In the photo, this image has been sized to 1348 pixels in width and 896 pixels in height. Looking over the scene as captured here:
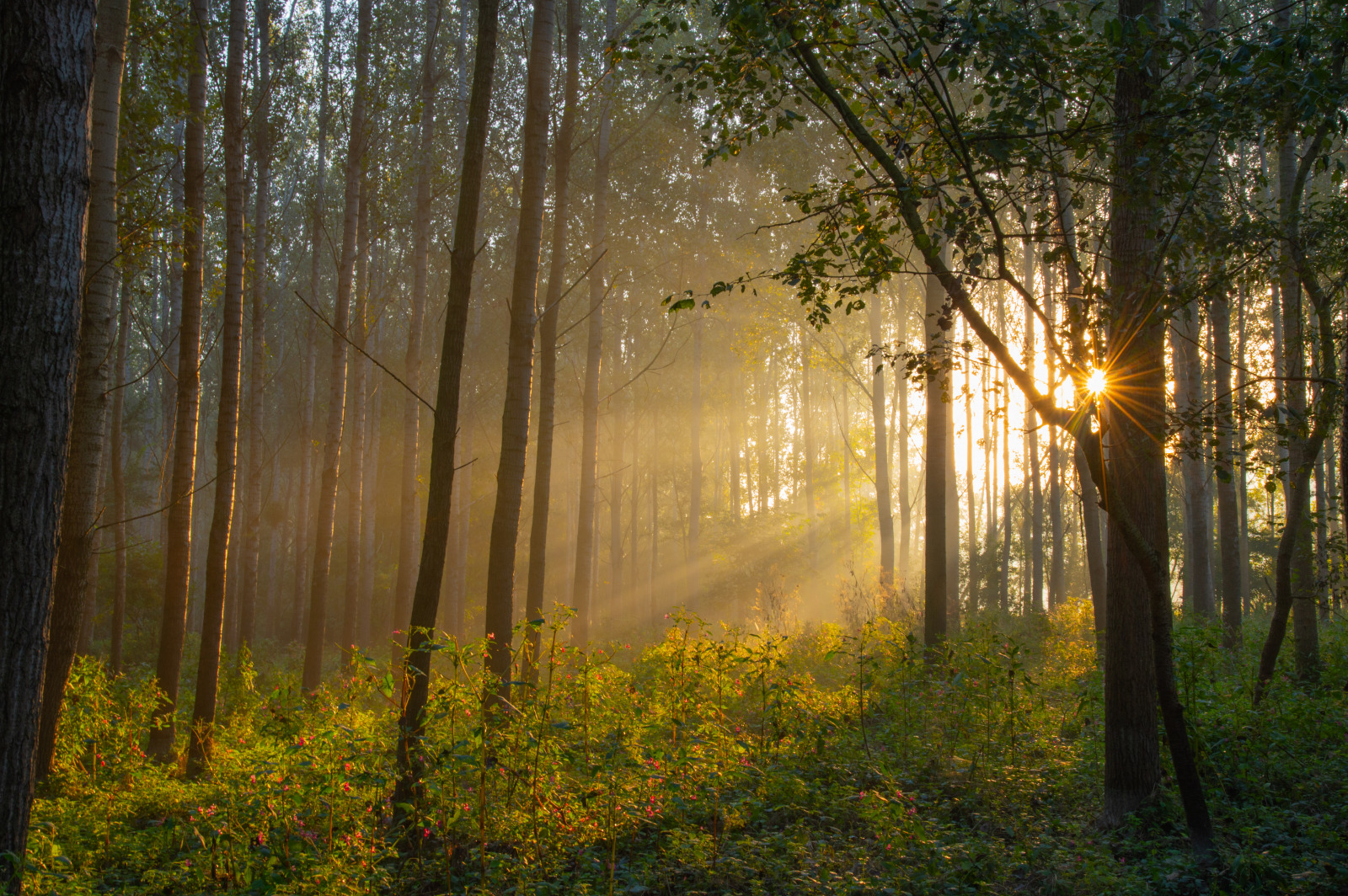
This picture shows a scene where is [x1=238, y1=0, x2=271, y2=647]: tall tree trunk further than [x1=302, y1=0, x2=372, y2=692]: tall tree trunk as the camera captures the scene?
No

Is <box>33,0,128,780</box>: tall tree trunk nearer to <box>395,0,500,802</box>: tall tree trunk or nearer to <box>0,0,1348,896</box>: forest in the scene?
<box>0,0,1348,896</box>: forest

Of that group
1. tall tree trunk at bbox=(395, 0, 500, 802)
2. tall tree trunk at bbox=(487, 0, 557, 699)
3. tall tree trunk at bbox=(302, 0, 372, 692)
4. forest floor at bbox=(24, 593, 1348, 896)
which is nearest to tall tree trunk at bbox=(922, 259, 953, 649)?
forest floor at bbox=(24, 593, 1348, 896)

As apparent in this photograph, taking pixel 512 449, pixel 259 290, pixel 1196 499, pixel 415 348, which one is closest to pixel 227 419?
pixel 259 290

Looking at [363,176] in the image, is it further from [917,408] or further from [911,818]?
[917,408]

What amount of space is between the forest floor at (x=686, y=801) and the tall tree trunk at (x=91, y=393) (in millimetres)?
591

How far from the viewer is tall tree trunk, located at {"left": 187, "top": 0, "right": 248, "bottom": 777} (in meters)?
7.25

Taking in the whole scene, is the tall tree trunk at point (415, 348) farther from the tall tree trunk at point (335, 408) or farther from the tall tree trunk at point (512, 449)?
the tall tree trunk at point (512, 449)

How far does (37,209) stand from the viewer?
3.39 m

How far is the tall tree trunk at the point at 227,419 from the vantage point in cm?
725

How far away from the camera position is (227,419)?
25.1ft

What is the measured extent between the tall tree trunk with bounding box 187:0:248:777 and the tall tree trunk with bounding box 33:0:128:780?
1.18 meters

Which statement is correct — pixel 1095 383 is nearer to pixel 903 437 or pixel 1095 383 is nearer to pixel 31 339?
pixel 31 339

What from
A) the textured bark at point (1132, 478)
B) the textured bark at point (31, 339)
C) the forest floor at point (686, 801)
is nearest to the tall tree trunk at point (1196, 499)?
the forest floor at point (686, 801)

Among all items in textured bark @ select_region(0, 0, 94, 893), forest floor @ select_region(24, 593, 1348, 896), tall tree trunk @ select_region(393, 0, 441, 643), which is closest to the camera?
textured bark @ select_region(0, 0, 94, 893)
